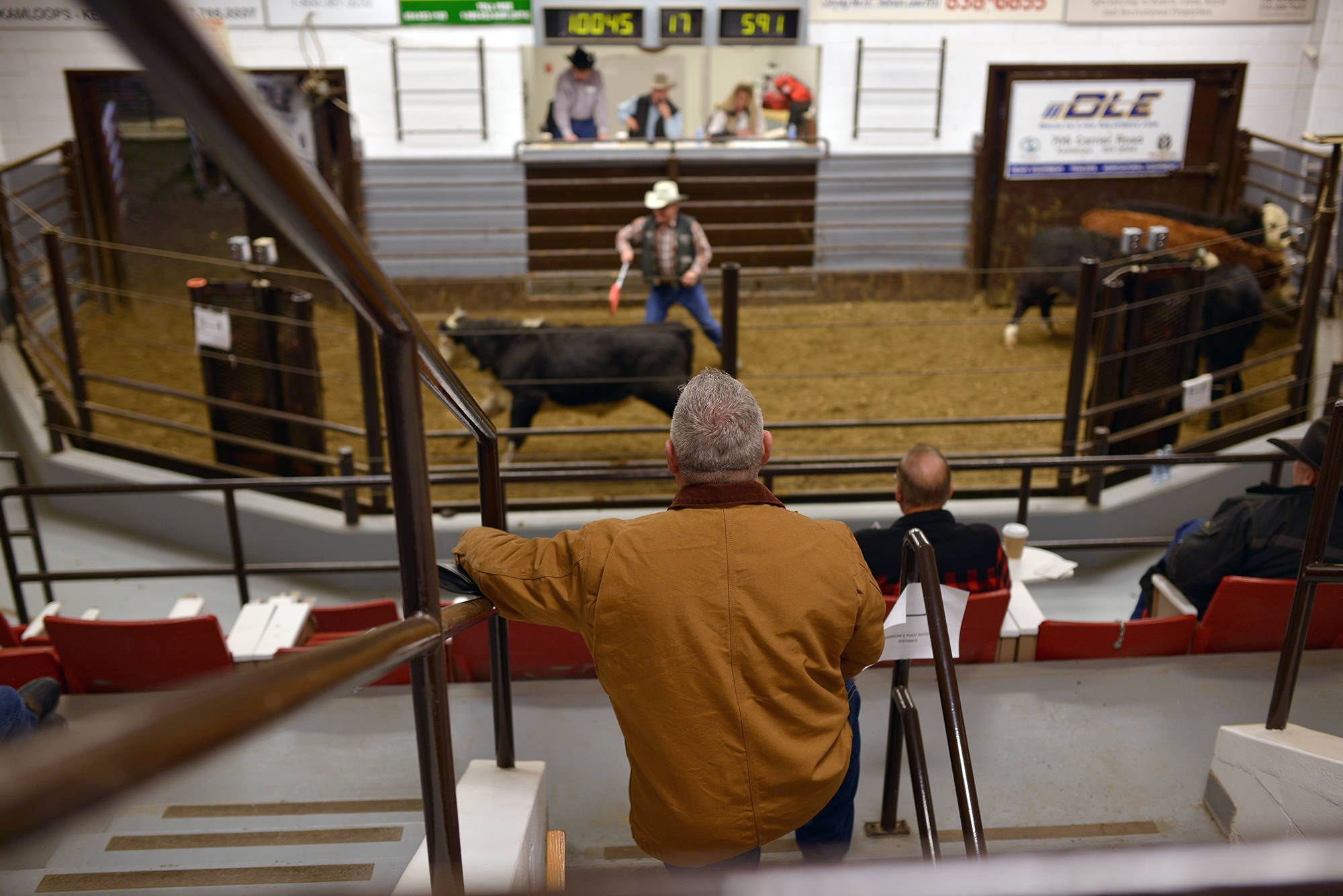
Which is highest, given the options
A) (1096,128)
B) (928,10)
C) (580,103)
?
(928,10)

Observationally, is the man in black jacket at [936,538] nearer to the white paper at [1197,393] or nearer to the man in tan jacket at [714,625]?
the man in tan jacket at [714,625]

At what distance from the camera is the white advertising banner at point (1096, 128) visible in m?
9.20

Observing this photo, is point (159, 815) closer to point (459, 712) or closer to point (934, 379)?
point (459, 712)

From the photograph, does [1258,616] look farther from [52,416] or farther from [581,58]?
[581,58]

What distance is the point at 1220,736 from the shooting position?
2326 millimetres

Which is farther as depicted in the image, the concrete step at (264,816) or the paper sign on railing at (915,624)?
the concrete step at (264,816)

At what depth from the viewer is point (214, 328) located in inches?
198

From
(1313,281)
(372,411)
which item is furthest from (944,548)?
(1313,281)

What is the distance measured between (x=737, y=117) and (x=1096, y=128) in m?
3.38

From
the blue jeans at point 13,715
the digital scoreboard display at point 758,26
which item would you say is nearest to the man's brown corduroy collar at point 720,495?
the blue jeans at point 13,715

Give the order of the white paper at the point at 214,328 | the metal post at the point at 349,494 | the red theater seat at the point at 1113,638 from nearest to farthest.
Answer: the red theater seat at the point at 1113,638, the metal post at the point at 349,494, the white paper at the point at 214,328

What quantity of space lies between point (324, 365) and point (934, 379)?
4.63 meters

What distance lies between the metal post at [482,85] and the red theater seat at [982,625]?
7380 millimetres

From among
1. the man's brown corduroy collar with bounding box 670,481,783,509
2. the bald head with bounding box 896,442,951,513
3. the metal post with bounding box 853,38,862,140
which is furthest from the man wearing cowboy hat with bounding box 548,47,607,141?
the man's brown corduroy collar with bounding box 670,481,783,509
